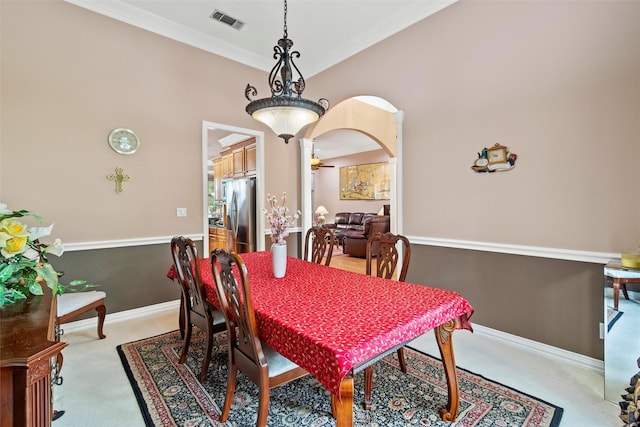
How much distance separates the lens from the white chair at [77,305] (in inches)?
93.5

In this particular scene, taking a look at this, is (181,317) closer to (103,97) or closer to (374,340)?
(374,340)

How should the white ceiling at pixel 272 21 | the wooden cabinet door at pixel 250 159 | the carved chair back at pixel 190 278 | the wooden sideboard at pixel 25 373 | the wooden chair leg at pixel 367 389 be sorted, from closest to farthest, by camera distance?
the wooden sideboard at pixel 25 373 < the wooden chair leg at pixel 367 389 < the carved chair back at pixel 190 278 < the white ceiling at pixel 272 21 < the wooden cabinet door at pixel 250 159

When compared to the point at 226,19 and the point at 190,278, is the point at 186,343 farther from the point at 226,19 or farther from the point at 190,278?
the point at 226,19

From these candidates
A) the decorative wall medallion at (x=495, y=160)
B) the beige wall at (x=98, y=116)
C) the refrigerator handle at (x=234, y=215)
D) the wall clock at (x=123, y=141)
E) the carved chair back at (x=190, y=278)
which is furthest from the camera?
the refrigerator handle at (x=234, y=215)

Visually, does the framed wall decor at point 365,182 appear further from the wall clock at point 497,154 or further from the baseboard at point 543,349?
the baseboard at point 543,349

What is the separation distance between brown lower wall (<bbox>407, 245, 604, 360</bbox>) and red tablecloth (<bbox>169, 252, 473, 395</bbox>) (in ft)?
4.03

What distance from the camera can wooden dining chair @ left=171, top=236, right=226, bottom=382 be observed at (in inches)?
80.4

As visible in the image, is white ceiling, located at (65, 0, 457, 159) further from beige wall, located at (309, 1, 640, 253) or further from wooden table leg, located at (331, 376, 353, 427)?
wooden table leg, located at (331, 376, 353, 427)

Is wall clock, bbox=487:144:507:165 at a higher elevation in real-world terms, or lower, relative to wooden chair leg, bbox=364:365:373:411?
higher

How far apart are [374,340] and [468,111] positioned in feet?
7.99

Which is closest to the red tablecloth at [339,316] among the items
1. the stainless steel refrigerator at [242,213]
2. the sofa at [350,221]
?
the stainless steel refrigerator at [242,213]

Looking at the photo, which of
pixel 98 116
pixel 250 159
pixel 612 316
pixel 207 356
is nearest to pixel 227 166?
pixel 250 159

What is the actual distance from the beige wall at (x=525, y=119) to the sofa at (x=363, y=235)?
3.41 metres

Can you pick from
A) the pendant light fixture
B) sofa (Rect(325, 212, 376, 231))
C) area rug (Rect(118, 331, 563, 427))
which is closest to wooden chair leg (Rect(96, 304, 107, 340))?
area rug (Rect(118, 331, 563, 427))
